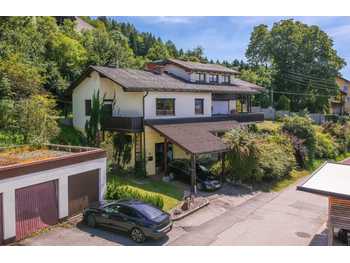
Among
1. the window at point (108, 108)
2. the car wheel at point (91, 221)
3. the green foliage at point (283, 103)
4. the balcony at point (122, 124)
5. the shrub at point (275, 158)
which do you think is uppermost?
the green foliage at point (283, 103)

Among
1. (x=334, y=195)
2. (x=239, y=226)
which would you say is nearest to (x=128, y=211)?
(x=239, y=226)

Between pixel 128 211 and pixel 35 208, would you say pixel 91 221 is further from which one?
pixel 35 208

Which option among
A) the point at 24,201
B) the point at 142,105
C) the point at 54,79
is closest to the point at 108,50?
the point at 54,79

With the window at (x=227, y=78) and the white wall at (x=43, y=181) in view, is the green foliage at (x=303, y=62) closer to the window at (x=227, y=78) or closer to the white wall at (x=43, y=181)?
the window at (x=227, y=78)

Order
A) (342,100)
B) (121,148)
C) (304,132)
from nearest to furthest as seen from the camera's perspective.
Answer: (121,148)
(304,132)
(342,100)

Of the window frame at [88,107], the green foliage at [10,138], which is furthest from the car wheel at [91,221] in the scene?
the window frame at [88,107]

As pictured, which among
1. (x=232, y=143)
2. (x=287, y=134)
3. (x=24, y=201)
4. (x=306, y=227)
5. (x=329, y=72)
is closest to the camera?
(x=24, y=201)

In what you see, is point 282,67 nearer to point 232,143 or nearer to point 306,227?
point 232,143
